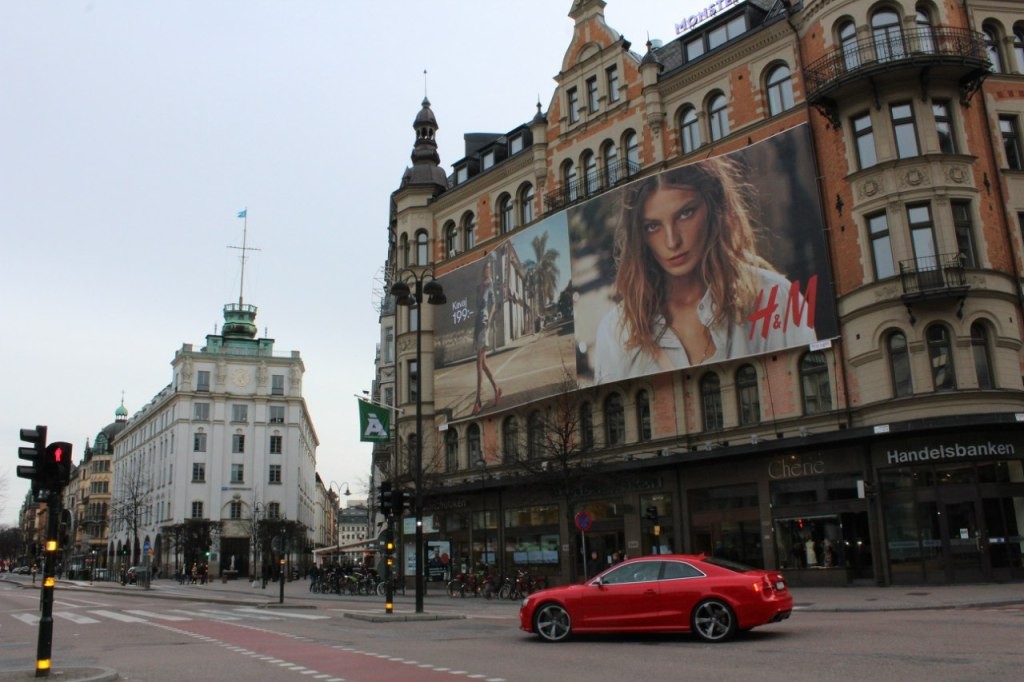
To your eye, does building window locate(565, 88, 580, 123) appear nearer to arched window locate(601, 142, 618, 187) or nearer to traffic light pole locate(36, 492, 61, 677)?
arched window locate(601, 142, 618, 187)

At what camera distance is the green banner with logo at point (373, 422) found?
31.4 metres

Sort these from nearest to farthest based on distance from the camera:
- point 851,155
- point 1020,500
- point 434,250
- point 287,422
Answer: point 1020,500 → point 851,155 → point 434,250 → point 287,422

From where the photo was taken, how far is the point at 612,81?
4216cm

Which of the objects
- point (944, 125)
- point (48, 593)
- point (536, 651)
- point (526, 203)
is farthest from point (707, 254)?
point (48, 593)

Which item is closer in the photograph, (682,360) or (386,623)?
(386,623)

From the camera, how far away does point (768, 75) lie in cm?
3591

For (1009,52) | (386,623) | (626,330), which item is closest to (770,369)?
(626,330)

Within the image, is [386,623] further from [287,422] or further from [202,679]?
[287,422]

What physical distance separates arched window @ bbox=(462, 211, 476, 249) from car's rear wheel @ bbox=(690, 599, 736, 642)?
37.0m

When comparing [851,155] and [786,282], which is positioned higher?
[851,155]

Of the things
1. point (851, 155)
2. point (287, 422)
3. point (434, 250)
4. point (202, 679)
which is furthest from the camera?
point (287, 422)

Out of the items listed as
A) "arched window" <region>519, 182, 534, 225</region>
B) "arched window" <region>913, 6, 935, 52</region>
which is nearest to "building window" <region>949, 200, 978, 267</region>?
"arched window" <region>913, 6, 935, 52</region>

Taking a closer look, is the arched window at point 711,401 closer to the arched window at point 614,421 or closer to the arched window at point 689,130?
the arched window at point 614,421

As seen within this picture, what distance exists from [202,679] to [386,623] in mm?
10498
